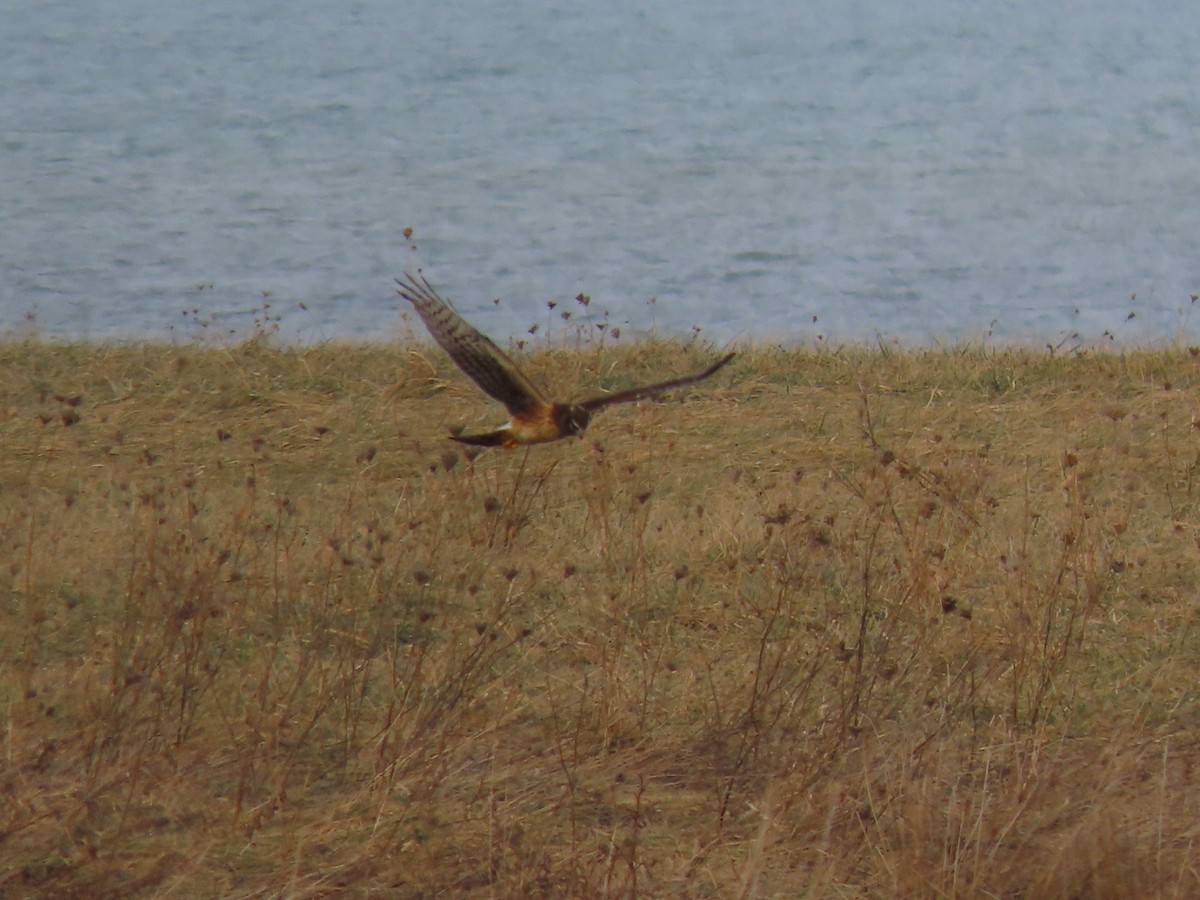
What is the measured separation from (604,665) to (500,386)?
0.81 meters

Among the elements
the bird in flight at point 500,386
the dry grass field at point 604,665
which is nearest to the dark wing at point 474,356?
the bird in flight at point 500,386

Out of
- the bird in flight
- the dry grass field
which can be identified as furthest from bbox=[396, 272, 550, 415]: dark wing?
the dry grass field

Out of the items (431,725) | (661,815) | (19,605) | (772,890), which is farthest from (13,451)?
(772,890)

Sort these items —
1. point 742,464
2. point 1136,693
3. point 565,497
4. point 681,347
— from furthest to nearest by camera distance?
point 681,347 → point 742,464 → point 565,497 → point 1136,693

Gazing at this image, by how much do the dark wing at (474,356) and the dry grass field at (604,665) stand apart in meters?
0.44

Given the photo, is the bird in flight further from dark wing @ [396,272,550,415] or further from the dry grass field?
the dry grass field

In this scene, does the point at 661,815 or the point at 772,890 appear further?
the point at 661,815

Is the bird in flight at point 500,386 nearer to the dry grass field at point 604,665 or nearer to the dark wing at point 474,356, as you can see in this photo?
the dark wing at point 474,356

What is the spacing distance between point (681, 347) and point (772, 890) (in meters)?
5.94

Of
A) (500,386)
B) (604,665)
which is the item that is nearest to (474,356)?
(500,386)

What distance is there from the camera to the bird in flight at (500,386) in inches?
140

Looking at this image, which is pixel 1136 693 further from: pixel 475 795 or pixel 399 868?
pixel 399 868

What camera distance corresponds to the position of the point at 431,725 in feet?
12.1

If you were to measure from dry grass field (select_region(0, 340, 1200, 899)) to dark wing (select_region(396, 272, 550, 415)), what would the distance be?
0.44 metres
